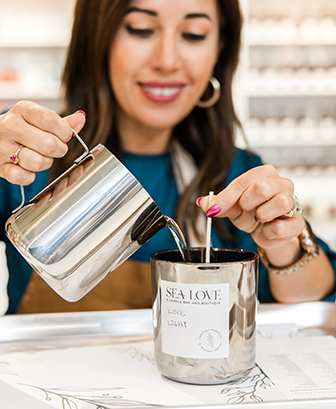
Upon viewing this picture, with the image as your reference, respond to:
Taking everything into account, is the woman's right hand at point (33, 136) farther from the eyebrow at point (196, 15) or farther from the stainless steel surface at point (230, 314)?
the eyebrow at point (196, 15)

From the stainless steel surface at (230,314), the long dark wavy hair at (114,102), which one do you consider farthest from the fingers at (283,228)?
the long dark wavy hair at (114,102)

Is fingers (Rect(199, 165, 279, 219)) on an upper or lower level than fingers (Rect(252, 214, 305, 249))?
upper

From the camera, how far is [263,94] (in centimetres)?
289

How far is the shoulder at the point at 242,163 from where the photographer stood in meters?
1.28

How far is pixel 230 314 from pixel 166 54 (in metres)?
0.67

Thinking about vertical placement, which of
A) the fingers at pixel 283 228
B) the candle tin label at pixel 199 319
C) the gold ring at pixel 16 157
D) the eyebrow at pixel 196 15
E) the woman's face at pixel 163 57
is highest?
the eyebrow at pixel 196 15

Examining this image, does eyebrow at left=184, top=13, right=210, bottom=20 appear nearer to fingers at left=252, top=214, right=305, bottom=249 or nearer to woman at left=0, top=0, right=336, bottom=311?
woman at left=0, top=0, right=336, bottom=311

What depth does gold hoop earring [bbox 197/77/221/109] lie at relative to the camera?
1.24 meters

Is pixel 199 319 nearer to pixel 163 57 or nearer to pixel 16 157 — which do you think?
pixel 16 157

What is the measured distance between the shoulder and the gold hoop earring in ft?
0.55

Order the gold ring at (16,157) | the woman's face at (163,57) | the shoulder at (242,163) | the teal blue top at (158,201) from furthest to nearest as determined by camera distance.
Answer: the shoulder at (242,163) → the teal blue top at (158,201) → the woman's face at (163,57) → the gold ring at (16,157)

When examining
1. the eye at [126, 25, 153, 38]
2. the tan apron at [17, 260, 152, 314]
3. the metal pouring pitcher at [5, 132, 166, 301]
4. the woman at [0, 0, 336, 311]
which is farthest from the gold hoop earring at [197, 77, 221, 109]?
the metal pouring pitcher at [5, 132, 166, 301]

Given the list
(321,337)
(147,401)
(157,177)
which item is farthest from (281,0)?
(147,401)

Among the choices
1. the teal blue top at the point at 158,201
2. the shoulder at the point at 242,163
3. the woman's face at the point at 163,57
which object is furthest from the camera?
the shoulder at the point at 242,163
